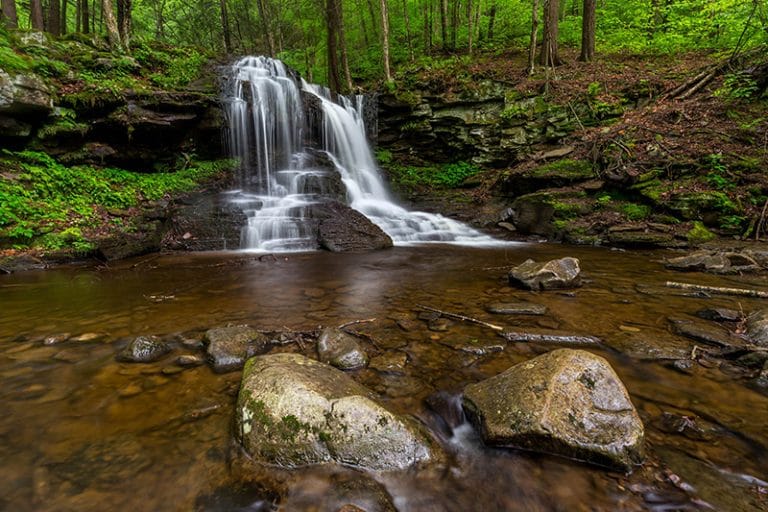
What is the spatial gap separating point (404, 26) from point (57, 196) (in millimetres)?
20488

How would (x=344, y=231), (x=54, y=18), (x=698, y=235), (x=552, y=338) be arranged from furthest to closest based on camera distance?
(x=54, y=18) < (x=344, y=231) < (x=698, y=235) < (x=552, y=338)

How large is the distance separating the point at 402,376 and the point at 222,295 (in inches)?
130

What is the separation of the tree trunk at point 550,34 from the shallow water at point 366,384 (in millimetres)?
11613

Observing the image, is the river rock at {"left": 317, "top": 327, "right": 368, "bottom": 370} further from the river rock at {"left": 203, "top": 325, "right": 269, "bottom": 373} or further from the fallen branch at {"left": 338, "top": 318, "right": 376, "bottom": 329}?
the river rock at {"left": 203, "top": 325, "right": 269, "bottom": 373}

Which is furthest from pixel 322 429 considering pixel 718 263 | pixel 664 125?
pixel 664 125

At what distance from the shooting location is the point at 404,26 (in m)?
21.7

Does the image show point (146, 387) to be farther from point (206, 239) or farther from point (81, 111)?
point (81, 111)

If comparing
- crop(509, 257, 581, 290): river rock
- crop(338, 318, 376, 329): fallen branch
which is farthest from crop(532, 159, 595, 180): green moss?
crop(338, 318, 376, 329): fallen branch

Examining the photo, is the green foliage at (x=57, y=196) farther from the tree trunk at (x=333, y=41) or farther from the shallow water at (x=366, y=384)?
the tree trunk at (x=333, y=41)

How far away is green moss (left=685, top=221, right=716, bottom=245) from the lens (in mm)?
7496

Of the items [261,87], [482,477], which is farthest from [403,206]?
[482,477]

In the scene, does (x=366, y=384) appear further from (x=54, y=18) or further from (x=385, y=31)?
(x=54, y=18)

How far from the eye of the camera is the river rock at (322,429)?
1.92m

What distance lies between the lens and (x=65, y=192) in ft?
27.3
